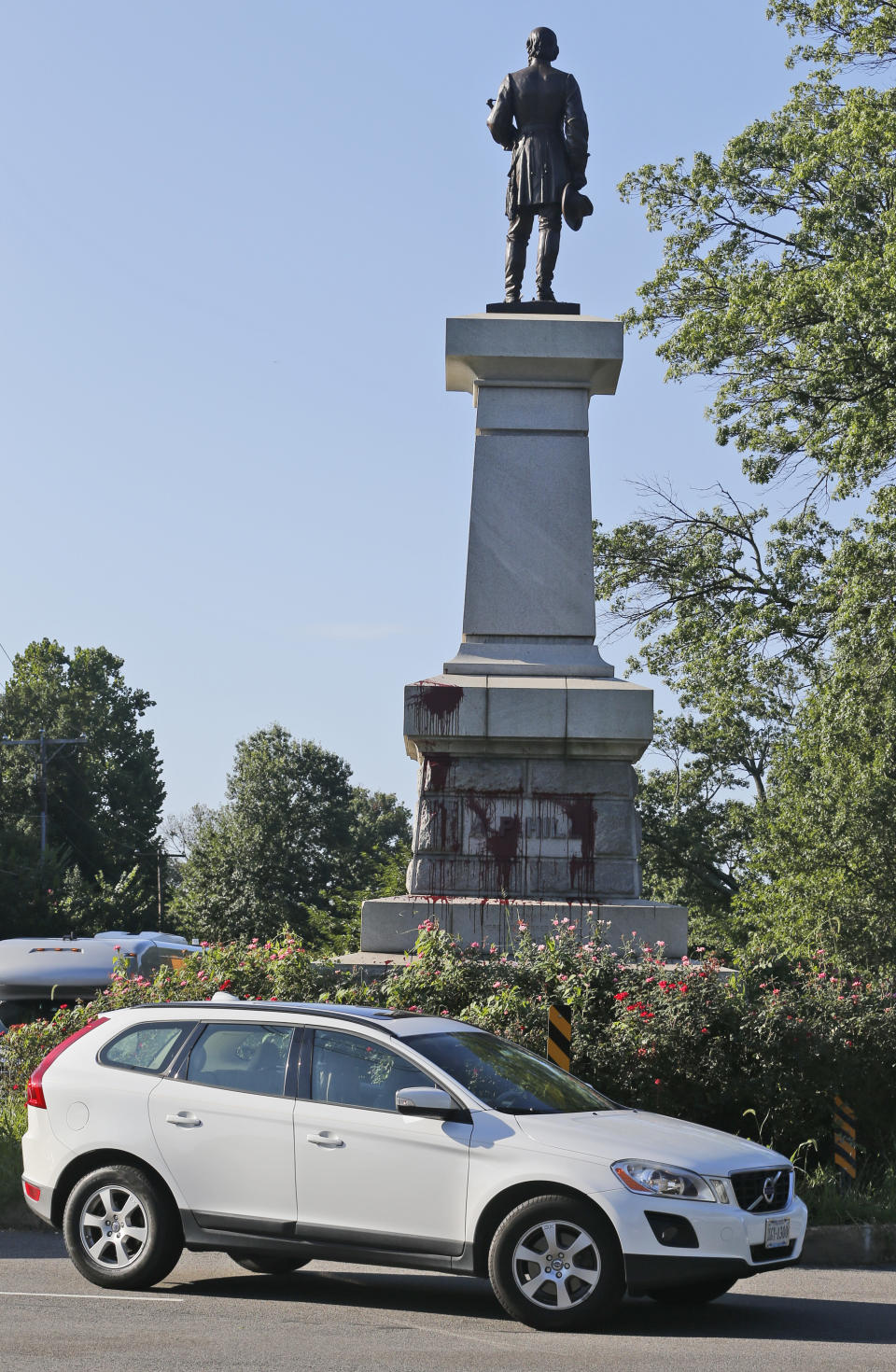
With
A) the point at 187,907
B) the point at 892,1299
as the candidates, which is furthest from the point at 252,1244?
the point at 187,907

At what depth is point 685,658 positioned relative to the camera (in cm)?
2812

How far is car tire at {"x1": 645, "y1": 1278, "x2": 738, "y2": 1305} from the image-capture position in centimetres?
732

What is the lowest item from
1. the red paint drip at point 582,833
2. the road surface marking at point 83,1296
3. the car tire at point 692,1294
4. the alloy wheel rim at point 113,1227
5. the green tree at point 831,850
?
the road surface marking at point 83,1296

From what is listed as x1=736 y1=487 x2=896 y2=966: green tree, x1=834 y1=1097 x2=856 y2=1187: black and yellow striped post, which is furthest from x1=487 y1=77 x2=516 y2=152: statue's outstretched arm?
x1=736 y1=487 x2=896 y2=966: green tree

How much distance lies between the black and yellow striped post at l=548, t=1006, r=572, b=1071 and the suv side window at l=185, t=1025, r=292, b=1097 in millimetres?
2671

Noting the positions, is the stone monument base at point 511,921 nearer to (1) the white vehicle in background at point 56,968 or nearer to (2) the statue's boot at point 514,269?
(2) the statue's boot at point 514,269

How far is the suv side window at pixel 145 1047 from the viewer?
7.97 meters

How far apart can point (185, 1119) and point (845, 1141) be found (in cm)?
436

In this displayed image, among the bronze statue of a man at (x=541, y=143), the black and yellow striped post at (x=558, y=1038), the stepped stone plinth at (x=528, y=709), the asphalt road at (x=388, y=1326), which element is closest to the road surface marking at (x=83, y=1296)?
the asphalt road at (x=388, y=1326)

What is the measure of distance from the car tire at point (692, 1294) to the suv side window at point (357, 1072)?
1.47m

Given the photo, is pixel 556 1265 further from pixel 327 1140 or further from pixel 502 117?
pixel 502 117

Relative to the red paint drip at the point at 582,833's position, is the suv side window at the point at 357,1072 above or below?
below

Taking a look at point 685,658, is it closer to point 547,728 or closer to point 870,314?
point 870,314

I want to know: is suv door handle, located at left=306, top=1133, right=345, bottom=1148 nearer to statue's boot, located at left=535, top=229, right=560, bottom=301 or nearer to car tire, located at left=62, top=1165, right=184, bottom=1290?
car tire, located at left=62, top=1165, right=184, bottom=1290
